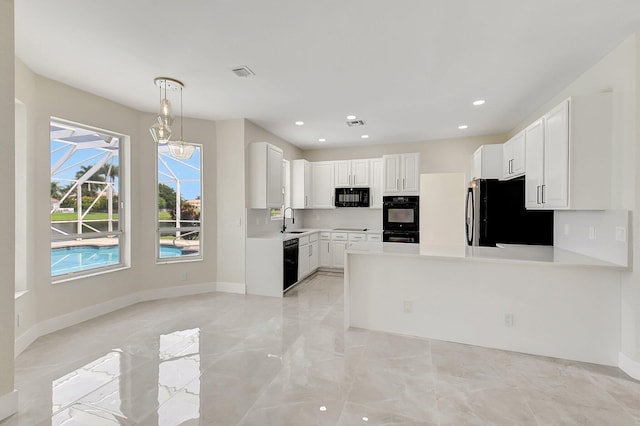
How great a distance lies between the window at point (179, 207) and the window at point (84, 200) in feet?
1.76

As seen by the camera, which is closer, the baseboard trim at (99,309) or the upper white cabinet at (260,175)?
the baseboard trim at (99,309)

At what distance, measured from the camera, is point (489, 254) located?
279cm

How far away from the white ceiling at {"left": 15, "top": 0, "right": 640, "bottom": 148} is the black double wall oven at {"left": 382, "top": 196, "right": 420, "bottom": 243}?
6.39ft

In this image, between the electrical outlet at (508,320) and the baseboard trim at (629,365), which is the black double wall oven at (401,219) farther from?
the baseboard trim at (629,365)

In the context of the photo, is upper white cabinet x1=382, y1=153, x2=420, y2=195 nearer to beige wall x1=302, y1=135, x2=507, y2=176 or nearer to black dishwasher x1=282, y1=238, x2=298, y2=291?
beige wall x1=302, y1=135, x2=507, y2=176

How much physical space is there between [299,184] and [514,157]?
389cm

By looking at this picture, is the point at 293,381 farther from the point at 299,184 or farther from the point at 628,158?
the point at 299,184

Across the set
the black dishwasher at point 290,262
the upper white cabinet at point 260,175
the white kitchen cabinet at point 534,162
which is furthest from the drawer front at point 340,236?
the white kitchen cabinet at point 534,162

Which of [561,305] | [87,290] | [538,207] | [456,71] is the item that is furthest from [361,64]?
[87,290]

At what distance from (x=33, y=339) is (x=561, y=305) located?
5228 millimetres

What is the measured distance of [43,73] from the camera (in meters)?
3.02

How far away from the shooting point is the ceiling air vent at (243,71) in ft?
9.41

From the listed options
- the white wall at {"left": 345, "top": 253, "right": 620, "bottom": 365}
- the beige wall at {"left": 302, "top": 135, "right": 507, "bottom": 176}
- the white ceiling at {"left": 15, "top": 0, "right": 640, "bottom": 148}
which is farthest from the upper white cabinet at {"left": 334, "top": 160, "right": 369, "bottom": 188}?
the white wall at {"left": 345, "top": 253, "right": 620, "bottom": 365}

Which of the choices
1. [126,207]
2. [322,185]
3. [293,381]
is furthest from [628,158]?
[126,207]
